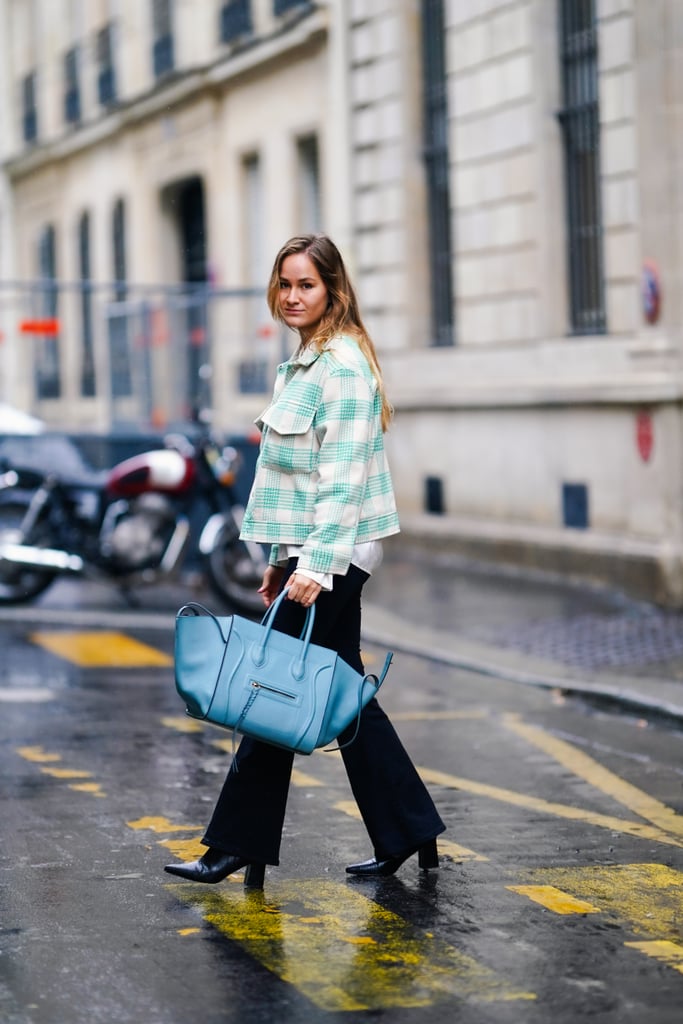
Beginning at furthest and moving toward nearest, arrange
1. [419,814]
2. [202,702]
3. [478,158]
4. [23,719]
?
1. [478,158]
2. [23,719]
3. [419,814]
4. [202,702]

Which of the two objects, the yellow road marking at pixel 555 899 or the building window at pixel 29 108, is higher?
the building window at pixel 29 108

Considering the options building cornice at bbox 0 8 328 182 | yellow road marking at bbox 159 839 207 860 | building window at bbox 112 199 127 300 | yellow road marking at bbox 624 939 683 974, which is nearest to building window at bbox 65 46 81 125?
building cornice at bbox 0 8 328 182

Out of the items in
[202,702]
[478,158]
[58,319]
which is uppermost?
[478,158]

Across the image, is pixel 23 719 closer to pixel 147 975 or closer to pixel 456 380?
pixel 147 975

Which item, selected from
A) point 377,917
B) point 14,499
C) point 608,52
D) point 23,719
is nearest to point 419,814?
point 377,917

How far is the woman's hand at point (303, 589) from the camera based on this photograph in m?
5.52

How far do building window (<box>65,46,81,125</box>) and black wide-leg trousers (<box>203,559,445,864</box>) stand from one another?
24.9 meters

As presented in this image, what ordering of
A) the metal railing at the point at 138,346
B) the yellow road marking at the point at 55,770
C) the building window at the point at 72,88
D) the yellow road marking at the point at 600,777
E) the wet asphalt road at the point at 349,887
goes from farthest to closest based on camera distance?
the building window at the point at 72,88 → the metal railing at the point at 138,346 → the yellow road marking at the point at 55,770 → the yellow road marking at the point at 600,777 → the wet asphalt road at the point at 349,887

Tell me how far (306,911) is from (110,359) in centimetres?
1298

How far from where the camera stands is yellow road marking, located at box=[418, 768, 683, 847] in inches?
260

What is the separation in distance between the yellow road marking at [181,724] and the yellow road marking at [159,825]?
6.75ft

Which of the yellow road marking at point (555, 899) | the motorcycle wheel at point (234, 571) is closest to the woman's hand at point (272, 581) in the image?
the yellow road marking at point (555, 899)

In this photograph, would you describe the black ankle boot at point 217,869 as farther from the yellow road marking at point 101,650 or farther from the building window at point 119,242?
the building window at point 119,242

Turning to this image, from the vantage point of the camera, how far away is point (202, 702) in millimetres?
5410
